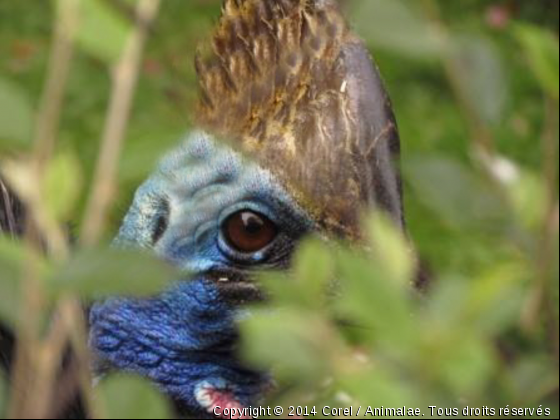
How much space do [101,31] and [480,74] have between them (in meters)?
0.24

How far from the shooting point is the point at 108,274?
0.84m

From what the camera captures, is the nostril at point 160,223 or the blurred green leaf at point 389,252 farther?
the nostril at point 160,223

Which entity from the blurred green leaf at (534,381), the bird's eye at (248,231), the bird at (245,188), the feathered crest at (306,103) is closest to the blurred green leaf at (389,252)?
the blurred green leaf at (534,381)

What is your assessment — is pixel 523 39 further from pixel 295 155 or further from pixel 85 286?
pixel 295 155

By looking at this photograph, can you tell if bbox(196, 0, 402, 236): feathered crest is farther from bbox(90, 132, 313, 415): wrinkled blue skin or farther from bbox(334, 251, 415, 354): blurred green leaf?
bbox(334, 251, 415, 354): blurred green leaf

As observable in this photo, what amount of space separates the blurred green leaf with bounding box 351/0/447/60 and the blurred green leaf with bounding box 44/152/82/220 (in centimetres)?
18

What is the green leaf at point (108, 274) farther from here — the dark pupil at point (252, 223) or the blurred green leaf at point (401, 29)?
the dark pupil at point (252, 223)

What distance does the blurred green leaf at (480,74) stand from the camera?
3.22 feet

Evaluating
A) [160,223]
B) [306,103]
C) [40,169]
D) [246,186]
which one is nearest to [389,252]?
[40,169]

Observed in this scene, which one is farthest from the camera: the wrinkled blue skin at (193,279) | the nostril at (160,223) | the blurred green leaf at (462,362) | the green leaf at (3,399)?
the nostril at (160,223)

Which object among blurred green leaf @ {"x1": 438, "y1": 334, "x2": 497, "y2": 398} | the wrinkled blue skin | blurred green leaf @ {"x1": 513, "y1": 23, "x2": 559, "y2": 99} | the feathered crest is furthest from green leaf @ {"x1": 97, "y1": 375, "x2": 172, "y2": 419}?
the wrinkled blue skin

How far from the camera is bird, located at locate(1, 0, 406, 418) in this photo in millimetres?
2055

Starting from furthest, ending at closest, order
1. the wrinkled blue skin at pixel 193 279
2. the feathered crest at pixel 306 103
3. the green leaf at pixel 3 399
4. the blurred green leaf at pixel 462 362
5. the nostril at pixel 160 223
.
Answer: the nostril at pixel 160 223
the wrinkled blue skin at pixel 193 279
the feathered crest at pixel 306 103
the green leaf at pixel 3 399
the blurred green leaf at pixel 462 362

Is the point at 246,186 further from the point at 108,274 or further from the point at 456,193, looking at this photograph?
the point at 108,274
